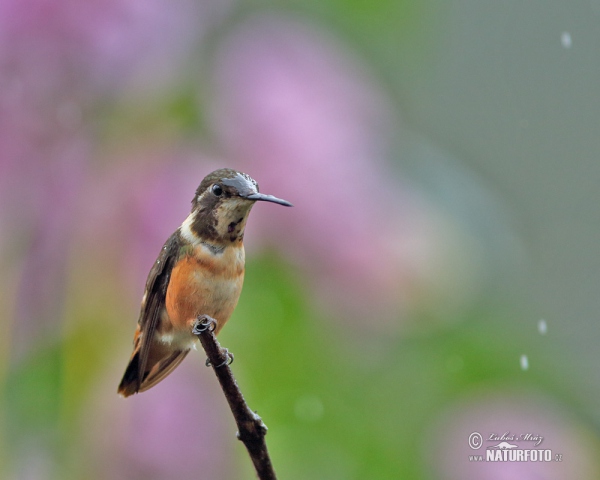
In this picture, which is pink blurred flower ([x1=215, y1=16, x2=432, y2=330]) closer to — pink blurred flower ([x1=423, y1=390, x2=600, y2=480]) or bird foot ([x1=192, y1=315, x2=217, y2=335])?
pink blurred flower ([x1=423, y1=390, x2=600, y2=480])

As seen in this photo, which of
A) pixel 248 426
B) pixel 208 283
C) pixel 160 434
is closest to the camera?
pixel 248 426

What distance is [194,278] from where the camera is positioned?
1.57ft

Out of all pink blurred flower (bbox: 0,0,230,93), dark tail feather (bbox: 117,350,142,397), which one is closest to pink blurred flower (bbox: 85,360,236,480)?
dark tail feather (bbox: 117,350,142,397)

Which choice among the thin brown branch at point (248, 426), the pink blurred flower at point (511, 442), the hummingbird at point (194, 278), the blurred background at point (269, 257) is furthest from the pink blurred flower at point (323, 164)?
the thin brown branch at point (248, 426)

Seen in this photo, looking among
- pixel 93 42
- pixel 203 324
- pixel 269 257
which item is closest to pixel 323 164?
pixel 269 257

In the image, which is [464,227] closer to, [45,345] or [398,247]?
[398,247]

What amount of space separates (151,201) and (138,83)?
0.38ft

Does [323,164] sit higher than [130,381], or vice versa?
[323,164]

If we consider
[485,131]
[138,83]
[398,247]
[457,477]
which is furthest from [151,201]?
[485,131]

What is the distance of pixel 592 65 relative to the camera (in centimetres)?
183

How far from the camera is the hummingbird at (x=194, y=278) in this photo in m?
0.43

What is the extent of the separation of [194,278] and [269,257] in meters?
0.28

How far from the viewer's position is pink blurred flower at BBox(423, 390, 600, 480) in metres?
0.73

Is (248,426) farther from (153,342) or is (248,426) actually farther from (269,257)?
(269,257)
